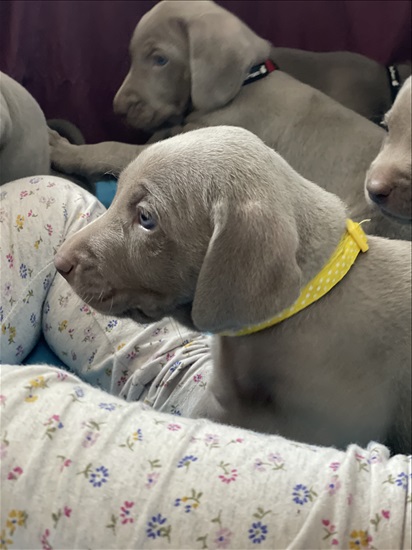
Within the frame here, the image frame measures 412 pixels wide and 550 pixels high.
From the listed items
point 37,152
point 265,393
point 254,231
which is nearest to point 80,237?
point 254,231

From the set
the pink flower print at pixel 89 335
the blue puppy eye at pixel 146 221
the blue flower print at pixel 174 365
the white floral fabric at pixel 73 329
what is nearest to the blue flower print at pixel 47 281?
the white floral fabric at pixel 73 329

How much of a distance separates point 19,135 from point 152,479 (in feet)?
4.55

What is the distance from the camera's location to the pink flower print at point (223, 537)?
897 mm

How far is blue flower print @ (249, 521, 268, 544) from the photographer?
899mm

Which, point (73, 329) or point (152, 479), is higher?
point (152, 479)

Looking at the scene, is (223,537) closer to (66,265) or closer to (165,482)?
(165,482)

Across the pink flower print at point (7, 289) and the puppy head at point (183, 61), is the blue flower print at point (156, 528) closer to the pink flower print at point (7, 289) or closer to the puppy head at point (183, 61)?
the pink flower print at point (7, 289)

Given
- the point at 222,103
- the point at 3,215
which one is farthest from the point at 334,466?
the point at 222,103

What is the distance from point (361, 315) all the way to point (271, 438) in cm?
34

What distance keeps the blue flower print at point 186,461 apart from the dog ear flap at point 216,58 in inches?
62.0

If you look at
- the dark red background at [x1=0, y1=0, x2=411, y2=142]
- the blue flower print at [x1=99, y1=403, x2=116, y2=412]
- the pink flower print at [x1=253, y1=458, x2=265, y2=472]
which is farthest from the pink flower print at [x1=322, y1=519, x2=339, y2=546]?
the dark red background at [x1=0, y1=0, x2=411, y2=142]

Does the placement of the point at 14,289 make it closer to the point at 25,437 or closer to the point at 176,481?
the point at 25,437

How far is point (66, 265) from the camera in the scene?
4.18ft

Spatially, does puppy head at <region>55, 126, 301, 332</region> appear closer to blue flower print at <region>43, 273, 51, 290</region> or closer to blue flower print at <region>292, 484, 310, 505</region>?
blue flower print at <region>292, 484, 310, 505</region>
